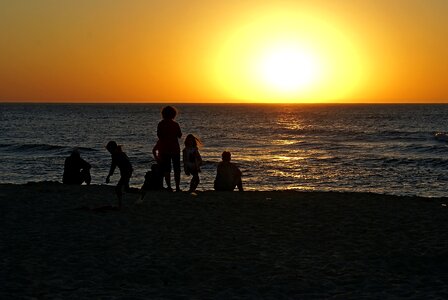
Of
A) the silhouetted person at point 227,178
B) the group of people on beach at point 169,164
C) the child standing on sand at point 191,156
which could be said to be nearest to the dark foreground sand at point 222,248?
the group of people on beach at point 169,164

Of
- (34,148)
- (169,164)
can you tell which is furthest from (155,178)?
(34,148)

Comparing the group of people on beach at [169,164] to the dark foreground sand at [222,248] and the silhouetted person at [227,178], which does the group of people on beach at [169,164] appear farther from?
the dark foreground sand at [222,248]

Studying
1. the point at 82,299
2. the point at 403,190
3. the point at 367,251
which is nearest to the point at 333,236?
the point at 367,251

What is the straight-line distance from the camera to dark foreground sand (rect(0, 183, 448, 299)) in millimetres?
8164

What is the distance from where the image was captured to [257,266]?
930 centimetres

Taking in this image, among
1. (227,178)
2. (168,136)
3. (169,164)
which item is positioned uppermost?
(168,136)

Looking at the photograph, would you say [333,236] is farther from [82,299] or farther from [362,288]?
[82,299]

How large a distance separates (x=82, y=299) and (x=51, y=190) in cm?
995

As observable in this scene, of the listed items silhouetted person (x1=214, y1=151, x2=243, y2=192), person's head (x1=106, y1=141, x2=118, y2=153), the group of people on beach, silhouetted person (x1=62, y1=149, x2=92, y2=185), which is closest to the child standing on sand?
the group of people on beach

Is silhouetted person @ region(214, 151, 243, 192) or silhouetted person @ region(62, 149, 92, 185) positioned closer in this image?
silhouetted person @ region(214, 151, 243, 192)

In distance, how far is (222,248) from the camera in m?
10.4

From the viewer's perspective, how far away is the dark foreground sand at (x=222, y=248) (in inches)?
321

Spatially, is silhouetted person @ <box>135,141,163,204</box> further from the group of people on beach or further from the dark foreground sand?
the dark foreground sand

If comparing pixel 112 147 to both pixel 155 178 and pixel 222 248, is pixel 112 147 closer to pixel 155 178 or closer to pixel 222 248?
pixel 222 248
